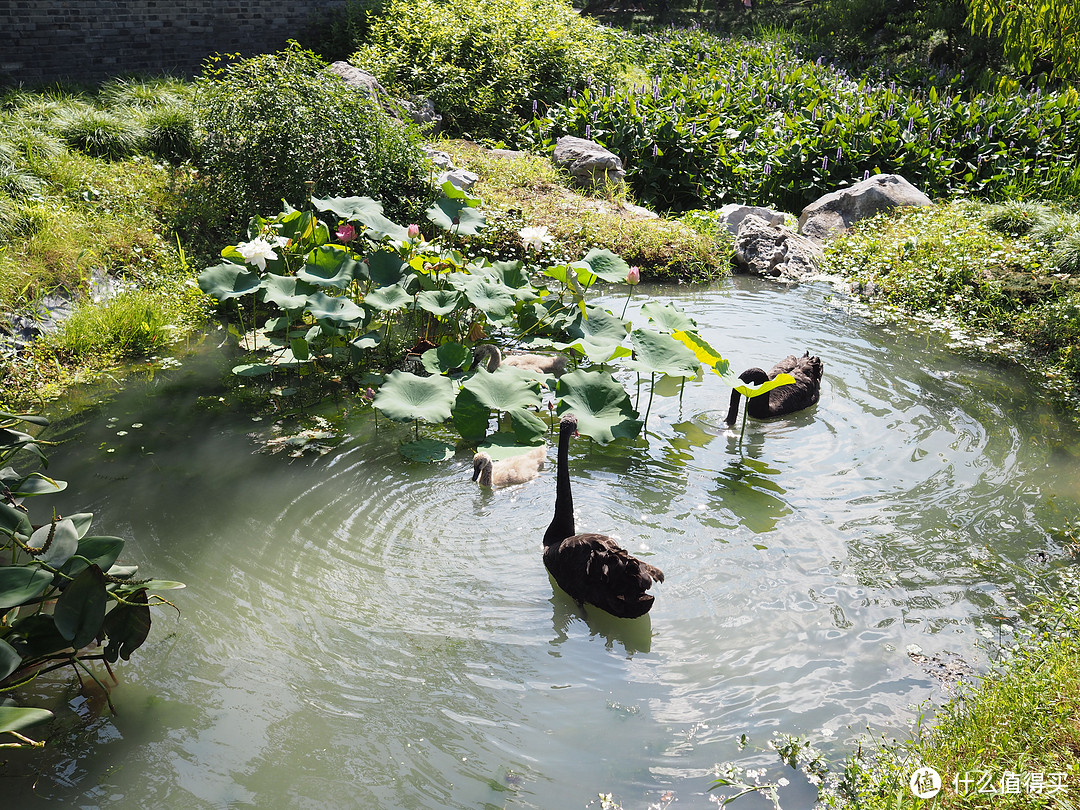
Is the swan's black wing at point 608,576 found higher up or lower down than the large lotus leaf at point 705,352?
lower down

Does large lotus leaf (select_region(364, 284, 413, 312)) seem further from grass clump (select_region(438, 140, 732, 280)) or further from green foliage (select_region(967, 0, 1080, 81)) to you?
green foliage (select_region(967, 0, 1080, 81))

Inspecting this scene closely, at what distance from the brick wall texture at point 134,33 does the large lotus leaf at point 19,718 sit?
11.6 m

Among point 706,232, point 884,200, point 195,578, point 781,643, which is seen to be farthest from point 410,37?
point 781,643

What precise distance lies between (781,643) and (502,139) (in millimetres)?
9866

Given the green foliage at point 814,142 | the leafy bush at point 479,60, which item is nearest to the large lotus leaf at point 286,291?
the green foliage at point 814,142

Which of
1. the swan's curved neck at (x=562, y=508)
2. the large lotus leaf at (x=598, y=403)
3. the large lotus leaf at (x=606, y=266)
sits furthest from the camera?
the large lotus leaf at (x=606, y=266)

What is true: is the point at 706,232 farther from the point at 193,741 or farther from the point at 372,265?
the point at 193,741

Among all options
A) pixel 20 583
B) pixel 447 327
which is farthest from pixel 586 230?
pixel 20 583

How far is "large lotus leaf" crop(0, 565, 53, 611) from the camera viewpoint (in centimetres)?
241

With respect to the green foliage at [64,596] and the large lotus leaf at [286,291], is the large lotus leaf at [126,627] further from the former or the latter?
the large lotus leaf at [286,291]

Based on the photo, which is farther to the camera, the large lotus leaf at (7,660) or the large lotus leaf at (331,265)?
the large lotus leaf at (331,265)

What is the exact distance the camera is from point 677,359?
16.2ft

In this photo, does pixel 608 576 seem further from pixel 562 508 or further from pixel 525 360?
pixel 525 360

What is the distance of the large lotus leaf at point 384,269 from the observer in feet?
18.2
